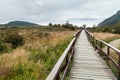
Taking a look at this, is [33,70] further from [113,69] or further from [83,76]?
[113,69]

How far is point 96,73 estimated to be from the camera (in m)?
10.2

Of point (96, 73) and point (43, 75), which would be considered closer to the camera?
point (43, 75)

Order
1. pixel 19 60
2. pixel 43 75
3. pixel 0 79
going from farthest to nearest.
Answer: pixel 19 60 < pixel 43 75 < pixel 0 79

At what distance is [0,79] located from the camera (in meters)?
8.04

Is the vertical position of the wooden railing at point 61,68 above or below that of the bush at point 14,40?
above

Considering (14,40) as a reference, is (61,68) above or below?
above

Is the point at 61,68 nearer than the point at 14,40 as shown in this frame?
Yes

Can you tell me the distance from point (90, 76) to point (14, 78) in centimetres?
259

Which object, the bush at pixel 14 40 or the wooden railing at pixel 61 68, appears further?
the bush at pixel 14 40

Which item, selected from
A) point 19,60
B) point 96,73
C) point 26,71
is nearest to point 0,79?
point 26,71

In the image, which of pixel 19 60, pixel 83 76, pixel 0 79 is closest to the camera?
pixel 0 79

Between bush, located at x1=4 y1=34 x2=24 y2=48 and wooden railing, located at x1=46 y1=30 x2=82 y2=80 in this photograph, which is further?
bush, located at x1=4 y1=34 x2=24 y2=48

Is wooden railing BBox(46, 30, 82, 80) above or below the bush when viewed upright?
above

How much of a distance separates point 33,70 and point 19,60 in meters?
1.60
